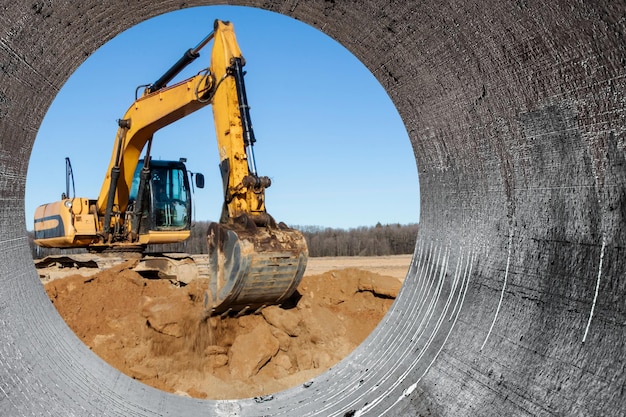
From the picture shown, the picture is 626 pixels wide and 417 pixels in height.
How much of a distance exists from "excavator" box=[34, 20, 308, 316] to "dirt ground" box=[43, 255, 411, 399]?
0.38 m

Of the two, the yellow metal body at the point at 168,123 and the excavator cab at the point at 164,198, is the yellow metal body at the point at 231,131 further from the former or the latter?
the excavator cab at the point at 164,198

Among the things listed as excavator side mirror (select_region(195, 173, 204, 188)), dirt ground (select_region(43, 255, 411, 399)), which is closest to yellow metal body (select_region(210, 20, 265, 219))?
dirt ground (select_region(43, 255, 411, 399))

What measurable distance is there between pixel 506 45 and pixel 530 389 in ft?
4.38

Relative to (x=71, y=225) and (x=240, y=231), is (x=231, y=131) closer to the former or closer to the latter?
(x=240, y=231)

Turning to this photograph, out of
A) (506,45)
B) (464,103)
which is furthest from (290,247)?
(506,45)

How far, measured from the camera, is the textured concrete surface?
199 cm

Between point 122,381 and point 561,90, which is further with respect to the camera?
point 122,381

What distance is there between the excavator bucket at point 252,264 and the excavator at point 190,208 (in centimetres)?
1

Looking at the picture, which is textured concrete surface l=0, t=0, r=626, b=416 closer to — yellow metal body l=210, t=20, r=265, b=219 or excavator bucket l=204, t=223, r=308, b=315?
excavator bucket l=204, t=223, r=308, b=315

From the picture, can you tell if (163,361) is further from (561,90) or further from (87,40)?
(561,90)

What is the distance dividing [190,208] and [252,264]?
195 inches

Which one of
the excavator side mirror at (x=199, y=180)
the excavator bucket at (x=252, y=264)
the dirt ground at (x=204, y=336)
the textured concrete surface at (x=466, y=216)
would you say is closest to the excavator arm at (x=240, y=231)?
the excavator bucket at (x=252, y=264)

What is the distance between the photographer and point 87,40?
2.83 m

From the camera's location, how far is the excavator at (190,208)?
20.7 ft
